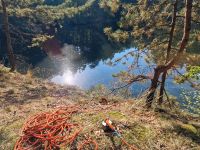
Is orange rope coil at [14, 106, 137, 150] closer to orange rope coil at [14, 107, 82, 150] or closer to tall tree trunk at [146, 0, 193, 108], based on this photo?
orange rope coil at [14, 107, 82, 150]

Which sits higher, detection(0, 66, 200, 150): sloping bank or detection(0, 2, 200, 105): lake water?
detection(0, 66, 200, 150): sloping bank

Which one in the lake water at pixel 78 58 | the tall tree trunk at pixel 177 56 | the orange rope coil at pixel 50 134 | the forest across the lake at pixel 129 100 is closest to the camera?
the orange rope coil at pixel 50 134

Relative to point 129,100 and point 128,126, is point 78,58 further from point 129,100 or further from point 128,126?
point 128,126

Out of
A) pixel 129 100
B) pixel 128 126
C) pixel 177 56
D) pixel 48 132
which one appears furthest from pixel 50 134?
pixel 177 56

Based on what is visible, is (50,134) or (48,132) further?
(48,132)

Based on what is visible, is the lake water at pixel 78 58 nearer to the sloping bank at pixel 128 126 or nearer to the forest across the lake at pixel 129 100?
the forest across the lake at pixel 129 100

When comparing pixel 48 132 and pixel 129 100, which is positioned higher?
pixel 48 132

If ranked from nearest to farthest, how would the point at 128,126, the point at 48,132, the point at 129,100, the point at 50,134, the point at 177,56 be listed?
1. the point at 50,134
2. the point at 48,132
3. the point at 128,126
4. the point at 177,56
5. the point at 129,100

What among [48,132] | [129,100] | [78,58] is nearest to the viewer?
A: [48,132]

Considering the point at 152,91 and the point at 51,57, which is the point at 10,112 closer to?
the point at 152,91

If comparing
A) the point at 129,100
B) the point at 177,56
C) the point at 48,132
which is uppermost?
the point at 177,56

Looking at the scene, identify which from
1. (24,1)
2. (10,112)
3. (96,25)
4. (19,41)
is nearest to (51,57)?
(19,41)

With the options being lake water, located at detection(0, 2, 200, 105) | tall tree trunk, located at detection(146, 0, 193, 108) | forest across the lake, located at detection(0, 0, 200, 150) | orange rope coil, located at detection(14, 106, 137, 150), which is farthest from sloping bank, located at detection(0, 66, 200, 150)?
lake water, located at detection(0, 2, 200, 105)

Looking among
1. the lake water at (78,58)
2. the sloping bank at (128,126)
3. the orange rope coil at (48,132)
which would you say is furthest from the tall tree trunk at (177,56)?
the lake water at (78,58)
